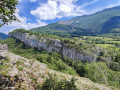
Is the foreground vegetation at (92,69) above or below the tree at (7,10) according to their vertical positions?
below

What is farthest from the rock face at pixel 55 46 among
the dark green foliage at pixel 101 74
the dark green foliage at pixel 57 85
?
the dark green foliage at pixel 57 85

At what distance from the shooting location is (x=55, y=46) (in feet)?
310

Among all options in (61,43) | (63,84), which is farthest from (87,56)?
(63,84)

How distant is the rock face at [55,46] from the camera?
75.1 m

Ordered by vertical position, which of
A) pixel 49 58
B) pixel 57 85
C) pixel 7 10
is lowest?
pixel 49 58

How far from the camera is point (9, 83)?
843 centimetres

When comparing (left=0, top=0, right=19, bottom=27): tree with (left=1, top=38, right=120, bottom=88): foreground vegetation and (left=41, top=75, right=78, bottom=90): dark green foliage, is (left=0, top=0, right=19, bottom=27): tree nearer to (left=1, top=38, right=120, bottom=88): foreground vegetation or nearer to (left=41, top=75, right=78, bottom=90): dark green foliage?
(left=41, top=75, right=78, bottom=90): dark green foliage

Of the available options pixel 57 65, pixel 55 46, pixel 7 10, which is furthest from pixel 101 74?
pixel 55 46

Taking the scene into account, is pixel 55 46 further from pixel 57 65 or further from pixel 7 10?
pixel 7 10

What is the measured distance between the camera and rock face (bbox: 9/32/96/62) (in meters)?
75.1

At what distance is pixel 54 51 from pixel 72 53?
76.0ft

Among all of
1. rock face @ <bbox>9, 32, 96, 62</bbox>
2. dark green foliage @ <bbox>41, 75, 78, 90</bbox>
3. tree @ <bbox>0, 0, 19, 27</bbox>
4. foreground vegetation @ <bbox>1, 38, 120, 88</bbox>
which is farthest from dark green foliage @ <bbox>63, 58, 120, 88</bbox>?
tree @ <bbox>0, 0, 19, 27</bbox>

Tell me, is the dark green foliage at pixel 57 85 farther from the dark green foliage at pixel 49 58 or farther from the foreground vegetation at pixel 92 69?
the dark green foliage at pixel 49 58

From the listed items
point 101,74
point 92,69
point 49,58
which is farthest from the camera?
point 49,58
